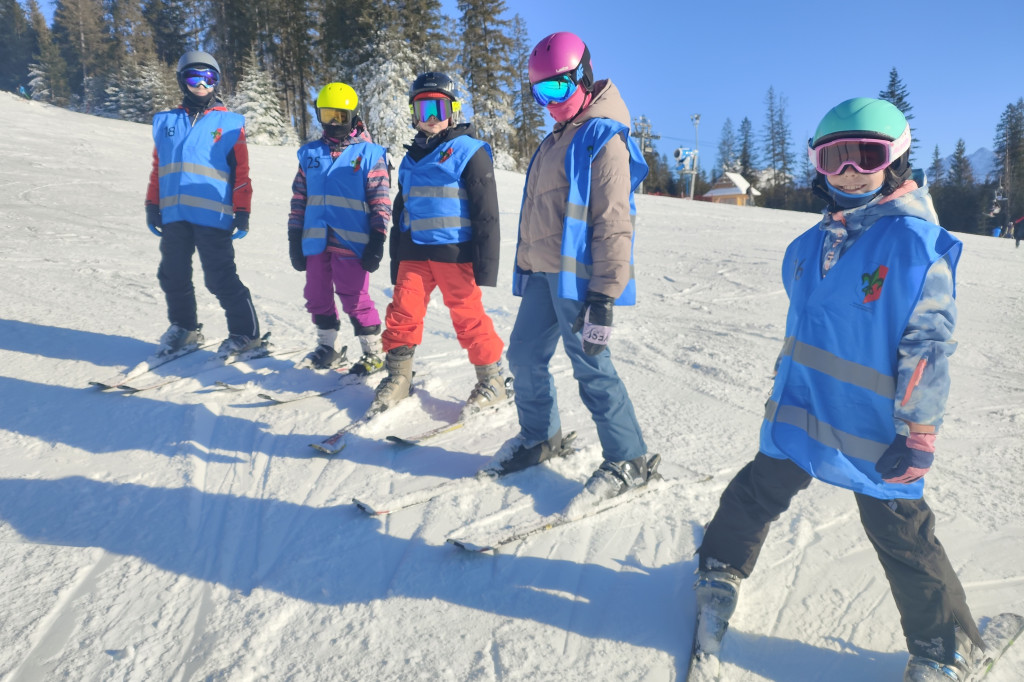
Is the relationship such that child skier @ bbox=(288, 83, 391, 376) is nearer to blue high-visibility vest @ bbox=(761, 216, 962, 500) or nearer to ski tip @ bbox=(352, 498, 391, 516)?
ski tip @ bbox=(352, 498, 391, 516)

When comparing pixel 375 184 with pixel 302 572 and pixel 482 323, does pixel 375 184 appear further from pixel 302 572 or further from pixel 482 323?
pixel 302 572

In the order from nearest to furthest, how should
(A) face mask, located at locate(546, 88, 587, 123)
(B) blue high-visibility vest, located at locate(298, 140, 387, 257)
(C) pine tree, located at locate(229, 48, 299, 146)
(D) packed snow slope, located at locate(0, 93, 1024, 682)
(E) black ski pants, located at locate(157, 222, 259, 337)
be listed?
1. (D) packed snow slope, located at locate(0, 93, 1024, 682)
2. (A) face mask, located at locate(546, 88, 587, 123)
3. (B) blue high-visibility vest, located at locate(298, 140, 387, 257)
4. (E) black ski pants, located at locate(157, 222, 259, 337)
5. (C) pine tree, located at locate(229, 48, 299, 146)

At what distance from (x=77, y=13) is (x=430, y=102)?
2459 inches

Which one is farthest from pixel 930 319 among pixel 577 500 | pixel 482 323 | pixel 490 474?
pixel 482 323

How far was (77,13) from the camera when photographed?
4831cm

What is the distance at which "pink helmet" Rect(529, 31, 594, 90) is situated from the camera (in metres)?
2.29

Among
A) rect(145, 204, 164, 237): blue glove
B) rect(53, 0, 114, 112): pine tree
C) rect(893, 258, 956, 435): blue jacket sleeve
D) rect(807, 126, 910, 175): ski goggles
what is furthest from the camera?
rect(53, 0, 114, 112): pine tree

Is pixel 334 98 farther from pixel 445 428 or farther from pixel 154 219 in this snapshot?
pixel 445 428

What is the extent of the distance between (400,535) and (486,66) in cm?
3587

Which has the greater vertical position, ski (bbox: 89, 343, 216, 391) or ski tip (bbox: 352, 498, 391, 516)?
ski (bbox: 89, 343, 216, 391)

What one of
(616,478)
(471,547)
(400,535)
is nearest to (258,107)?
(400,535)

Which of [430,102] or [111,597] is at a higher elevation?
[430,102]

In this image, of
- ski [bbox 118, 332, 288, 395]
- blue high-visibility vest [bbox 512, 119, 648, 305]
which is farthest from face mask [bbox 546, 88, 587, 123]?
ski [bbox 118, 332, 288, 395]

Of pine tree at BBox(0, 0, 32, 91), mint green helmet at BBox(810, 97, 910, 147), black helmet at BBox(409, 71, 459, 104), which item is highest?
pine tree at BBox(0, 0, 32, 91)
